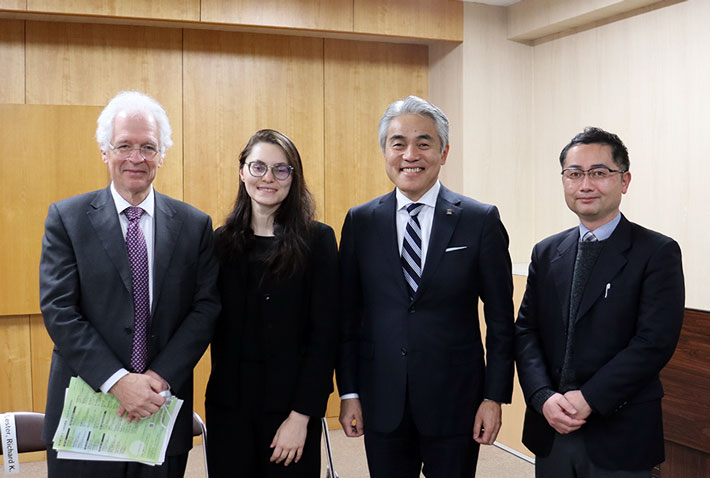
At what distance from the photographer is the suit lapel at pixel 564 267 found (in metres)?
2.45

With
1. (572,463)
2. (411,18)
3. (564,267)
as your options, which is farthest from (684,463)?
(411,18)

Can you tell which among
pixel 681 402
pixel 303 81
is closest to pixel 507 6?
pixel 303 81

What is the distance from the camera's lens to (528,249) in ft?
18.2

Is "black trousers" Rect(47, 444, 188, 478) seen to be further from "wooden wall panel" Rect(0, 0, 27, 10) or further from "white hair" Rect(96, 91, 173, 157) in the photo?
"wooden wall panel" Rect(0, 0, 27, 10)

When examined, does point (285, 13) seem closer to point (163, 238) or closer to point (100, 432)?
point (163, 238)

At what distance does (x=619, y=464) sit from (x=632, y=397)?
22 centimetres

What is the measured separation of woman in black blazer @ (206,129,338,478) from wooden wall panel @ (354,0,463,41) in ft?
9.35

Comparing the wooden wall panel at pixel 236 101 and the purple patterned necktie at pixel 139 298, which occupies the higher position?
the wooden wall panel at pixel 236 101

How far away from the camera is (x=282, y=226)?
2504 mm

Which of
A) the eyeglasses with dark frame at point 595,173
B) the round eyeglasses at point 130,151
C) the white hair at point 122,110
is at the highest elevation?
the white hair at point 122,110

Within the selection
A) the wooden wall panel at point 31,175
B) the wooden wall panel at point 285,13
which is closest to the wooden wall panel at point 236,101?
the wooden wall panel at point 285,13

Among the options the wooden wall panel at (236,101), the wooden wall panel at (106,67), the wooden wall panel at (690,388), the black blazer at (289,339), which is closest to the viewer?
the black blazer at (289,339)

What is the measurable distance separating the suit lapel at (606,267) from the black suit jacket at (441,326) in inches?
10.4

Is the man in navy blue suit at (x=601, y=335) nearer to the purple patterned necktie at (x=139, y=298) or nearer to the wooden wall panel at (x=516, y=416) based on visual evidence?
the purple patterned necktie at (x=139, y=298)
